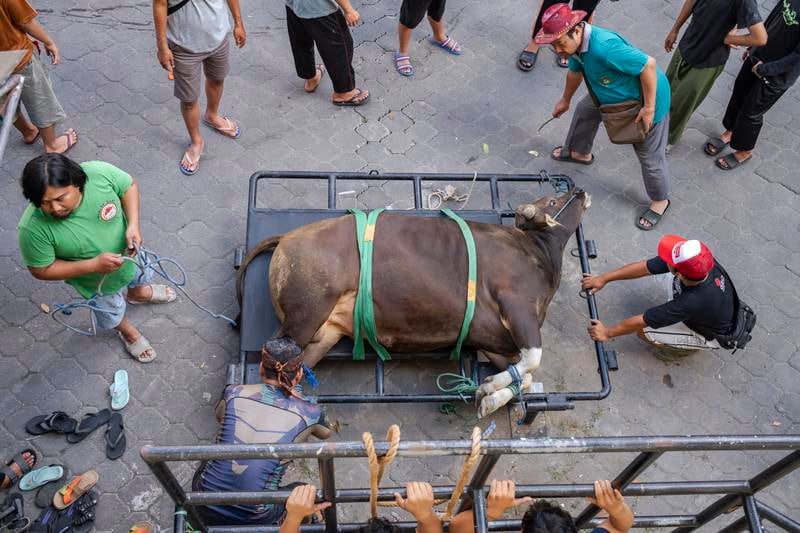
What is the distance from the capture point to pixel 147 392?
440 centimetres

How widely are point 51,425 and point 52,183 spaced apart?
5.73 ft

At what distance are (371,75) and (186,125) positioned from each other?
5.87 ft

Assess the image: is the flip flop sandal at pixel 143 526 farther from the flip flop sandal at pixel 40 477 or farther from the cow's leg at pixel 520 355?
the cow's leg at pixel 520 355

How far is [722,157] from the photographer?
18.9 ft

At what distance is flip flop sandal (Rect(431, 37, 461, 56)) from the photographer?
6355 millimetres

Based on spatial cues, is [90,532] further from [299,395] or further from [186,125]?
[186,125]

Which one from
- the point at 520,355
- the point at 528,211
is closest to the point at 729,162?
the point at 528,211

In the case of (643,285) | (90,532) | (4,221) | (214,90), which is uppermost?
(214,90)

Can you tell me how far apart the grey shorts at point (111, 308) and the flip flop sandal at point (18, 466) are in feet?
2.87

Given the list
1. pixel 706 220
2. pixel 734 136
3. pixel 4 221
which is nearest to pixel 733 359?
pixel 706 220

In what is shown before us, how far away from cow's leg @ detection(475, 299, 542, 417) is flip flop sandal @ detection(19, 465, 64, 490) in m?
2.58

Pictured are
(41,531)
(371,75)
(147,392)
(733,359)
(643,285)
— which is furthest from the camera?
(371,75)

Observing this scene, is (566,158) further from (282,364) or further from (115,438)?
(115,438)

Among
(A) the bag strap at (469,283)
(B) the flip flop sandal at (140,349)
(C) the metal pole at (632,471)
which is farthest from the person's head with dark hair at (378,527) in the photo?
(B) the flip flop sandal at (140,349)
